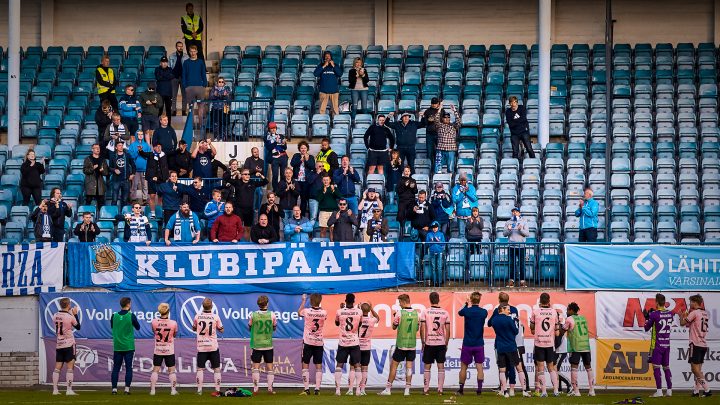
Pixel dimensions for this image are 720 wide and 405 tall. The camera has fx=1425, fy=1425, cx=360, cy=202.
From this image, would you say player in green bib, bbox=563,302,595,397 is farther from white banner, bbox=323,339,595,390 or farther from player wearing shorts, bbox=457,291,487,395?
white banner, bbox=323,339,595,390

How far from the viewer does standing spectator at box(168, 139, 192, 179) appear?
31.2 metres

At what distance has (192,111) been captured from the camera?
3384 cm

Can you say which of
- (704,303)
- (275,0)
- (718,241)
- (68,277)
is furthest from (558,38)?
(68,277)

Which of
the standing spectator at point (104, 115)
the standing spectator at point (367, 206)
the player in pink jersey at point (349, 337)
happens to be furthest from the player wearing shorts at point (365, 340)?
the standing spectator at point (104, 115)

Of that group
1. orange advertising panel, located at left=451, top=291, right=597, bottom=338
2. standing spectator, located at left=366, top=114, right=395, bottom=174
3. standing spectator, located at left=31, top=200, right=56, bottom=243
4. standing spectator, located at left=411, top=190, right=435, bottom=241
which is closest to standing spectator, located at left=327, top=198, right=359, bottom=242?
standing spectator, located at left=411, top=190, right=435, bottom=241

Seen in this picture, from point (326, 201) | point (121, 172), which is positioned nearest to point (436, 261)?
point (326, 201)

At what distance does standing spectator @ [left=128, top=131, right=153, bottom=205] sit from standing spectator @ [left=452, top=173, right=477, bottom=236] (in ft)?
23.2

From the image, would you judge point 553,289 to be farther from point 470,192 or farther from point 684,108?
point 684,108

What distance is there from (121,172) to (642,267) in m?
11.6

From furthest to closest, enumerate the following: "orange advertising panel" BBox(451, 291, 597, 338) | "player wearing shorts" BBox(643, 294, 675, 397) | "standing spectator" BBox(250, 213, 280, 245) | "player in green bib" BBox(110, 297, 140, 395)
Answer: "standing spectator" BBox(250, 213, 280, 245) → "orange advertising panel" BBox(451, 291, 597, 338) → "player in green bib" BBox(110, 297, 140, 395) → "player wearing shorts" BBox(643, 294, 675, 397)

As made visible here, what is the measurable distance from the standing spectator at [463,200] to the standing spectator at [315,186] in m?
2.88

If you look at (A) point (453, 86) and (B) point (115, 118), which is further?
(A) point (453, 86)

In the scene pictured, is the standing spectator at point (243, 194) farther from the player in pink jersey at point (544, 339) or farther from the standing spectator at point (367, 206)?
the player in pink jersey at point (544, 339)

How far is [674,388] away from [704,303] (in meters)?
1.75
